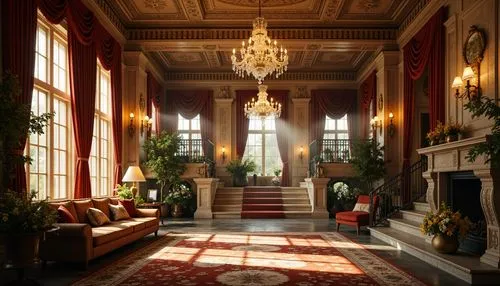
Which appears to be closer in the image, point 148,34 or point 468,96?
point 468,96

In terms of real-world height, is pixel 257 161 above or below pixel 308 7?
below

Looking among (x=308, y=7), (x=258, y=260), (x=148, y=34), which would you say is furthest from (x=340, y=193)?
(x=258, y=260)

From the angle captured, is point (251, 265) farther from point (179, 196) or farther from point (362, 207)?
point (179, 196)

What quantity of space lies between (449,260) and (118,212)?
545 cm

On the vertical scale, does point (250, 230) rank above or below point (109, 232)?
below

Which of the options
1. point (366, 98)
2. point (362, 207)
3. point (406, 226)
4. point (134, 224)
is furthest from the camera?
point (366, 98)

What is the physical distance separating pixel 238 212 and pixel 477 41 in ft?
27.2

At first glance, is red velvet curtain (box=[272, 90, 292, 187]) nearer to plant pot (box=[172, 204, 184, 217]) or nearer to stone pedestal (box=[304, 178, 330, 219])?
stone pedestal (box=[304, 178, 330, 219])

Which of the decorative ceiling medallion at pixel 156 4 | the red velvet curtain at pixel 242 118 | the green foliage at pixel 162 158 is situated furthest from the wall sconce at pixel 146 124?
the red velvet curtain at pixel 242 118

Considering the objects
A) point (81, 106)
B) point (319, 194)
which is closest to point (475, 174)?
point (81, 106)

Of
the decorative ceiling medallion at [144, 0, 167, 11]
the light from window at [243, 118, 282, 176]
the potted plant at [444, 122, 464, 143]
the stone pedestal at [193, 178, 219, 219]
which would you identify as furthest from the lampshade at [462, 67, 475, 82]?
the light from window at [243, 118, 282, 176]

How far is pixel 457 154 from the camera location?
6535mm

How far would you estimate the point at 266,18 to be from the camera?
1119cm

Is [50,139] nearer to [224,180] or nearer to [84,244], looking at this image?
[84,244]
